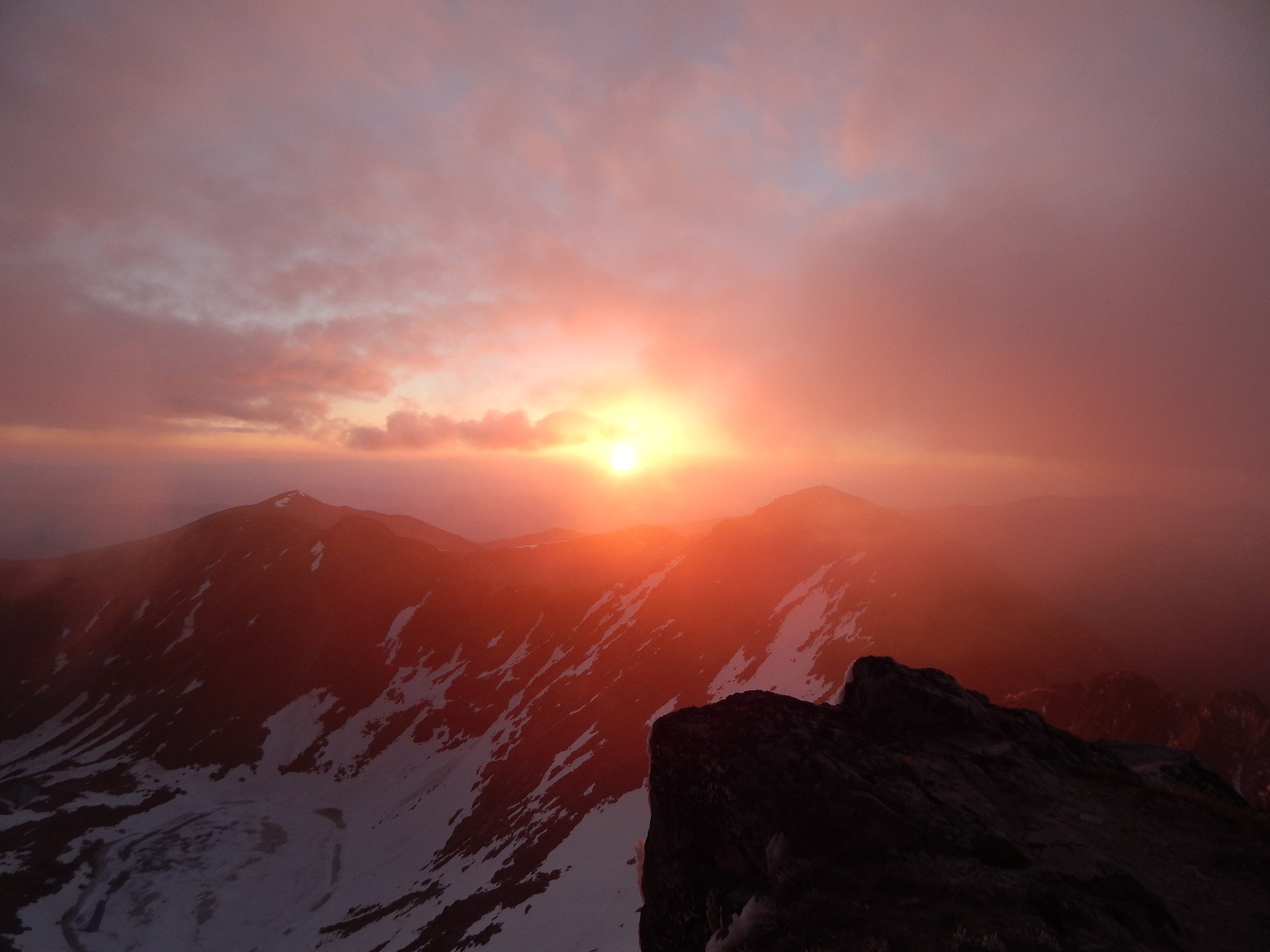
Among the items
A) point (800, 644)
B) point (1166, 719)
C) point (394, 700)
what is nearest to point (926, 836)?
point (800, 644)

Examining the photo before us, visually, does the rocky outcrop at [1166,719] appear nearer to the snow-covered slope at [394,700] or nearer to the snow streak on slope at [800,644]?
the snow-covered slope at [394,700]

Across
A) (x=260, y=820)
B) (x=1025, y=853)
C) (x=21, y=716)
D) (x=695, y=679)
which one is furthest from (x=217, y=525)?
(x=1025, y=853)

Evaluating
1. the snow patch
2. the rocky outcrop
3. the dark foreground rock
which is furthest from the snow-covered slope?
the dark foreground rock

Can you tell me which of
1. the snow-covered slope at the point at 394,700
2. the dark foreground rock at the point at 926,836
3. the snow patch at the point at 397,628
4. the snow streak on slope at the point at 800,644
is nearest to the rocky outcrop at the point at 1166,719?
the snow-covered slope at the point at 394,700

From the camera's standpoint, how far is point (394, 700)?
12388 centimetres

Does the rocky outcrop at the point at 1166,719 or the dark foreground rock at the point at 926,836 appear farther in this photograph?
the rocky outcrop at the point at 1166,719

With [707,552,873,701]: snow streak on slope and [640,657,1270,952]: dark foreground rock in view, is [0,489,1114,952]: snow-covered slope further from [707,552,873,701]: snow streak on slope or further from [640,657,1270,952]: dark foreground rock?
[640,657,1270,952]: dark foreground rock

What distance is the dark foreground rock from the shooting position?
34.6 feet

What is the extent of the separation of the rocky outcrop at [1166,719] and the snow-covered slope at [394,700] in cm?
912

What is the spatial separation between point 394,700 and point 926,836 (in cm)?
13357

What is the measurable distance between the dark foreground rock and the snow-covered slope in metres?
30.3

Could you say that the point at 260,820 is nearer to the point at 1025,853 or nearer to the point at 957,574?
the point at 1025,853

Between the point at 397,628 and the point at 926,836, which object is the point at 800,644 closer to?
the point at 926,836

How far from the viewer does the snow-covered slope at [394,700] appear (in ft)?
225
